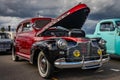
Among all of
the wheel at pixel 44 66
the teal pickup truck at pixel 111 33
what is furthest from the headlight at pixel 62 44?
the teal pickup truck at pixel 111 33

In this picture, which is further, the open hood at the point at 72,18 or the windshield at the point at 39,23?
the windshield at the point at 39,23

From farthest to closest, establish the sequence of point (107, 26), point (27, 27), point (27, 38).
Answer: point (107, 26), point (27, 27), point (27, 38)

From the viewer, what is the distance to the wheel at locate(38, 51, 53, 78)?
6.67 m

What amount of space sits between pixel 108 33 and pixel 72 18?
11.8 feet

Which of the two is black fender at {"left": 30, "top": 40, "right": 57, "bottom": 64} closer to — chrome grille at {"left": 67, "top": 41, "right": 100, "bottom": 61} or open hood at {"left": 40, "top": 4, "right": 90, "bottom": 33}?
chrome grille at {"left": 67, "top": 41, "right": 100, "bottom": 61}

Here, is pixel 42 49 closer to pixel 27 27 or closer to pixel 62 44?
pixel 62 44

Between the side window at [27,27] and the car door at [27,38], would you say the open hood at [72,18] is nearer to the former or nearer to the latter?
the car door at [27,38]

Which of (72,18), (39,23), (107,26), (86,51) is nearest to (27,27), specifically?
(39,23)

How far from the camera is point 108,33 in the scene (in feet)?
35.3

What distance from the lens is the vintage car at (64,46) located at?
6.50 m

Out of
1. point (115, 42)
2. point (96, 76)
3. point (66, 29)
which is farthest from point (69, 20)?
point (115, 42)

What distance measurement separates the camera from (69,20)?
25.3 feet

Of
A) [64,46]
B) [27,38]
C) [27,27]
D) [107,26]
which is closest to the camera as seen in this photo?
[64,46]

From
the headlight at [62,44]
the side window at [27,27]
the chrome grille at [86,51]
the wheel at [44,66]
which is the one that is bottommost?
the wheel at [44,66]
